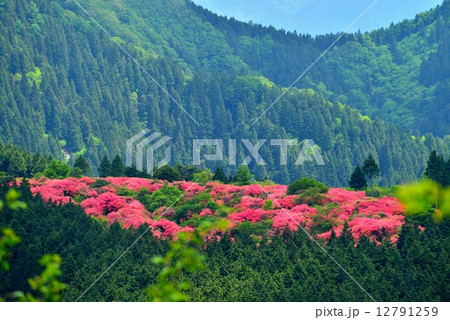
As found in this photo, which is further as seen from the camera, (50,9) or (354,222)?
(50,9)

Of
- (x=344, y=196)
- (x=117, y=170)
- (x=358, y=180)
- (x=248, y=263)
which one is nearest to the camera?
(x=248, y=263)

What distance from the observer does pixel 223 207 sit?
173ft

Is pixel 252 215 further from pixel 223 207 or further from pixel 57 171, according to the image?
pixel 57 171

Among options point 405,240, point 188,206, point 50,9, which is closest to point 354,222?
point 405,240

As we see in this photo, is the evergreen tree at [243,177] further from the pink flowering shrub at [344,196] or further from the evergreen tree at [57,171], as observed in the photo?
the evergreen tree at [57,171]


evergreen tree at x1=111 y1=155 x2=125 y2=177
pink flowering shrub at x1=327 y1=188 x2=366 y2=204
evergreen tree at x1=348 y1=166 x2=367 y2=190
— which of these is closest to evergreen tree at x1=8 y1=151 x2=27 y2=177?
evergreen tree at x1=111 y1=155 x2=125 y2=177

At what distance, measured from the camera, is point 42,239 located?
4397 centimetres

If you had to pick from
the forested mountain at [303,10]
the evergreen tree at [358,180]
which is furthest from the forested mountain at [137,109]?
the evergreen tree at [358,180]

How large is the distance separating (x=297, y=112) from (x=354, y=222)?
400 ft

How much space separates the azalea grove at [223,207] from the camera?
49312 mm

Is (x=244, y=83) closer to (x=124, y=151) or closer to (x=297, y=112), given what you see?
(x=297, y=112)

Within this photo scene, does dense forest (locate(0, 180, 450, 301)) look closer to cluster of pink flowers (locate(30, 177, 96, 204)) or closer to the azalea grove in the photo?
the azalea grove

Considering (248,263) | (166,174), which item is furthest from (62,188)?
(248,263)

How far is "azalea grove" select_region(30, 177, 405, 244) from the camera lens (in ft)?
162
